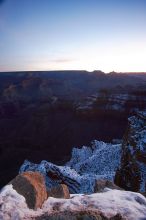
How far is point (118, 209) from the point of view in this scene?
5871 millimetres

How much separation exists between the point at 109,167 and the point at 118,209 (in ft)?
65.9

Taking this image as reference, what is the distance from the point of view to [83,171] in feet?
88.8

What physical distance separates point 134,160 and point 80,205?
9.49 metres

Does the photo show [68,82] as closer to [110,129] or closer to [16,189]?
[110,129]

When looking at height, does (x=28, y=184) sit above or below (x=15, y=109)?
above

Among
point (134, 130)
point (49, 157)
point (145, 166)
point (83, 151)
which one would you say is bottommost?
point (49, 157)

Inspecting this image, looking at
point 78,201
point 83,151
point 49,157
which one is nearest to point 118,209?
point 78,201

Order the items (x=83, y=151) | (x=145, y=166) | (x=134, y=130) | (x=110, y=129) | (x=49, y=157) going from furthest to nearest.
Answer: (x=110, y=129) < (x=49, y=157) < (x=83, y=151) < (x=134, y=130) < (x=145, y=166)

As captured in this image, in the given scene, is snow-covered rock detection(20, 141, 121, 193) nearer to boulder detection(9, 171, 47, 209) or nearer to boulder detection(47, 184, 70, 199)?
boulder detection(47, 184, 70, 199)

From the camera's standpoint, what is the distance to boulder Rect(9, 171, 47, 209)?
590 centimetres

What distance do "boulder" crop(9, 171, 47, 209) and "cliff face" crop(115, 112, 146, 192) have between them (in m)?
7.97

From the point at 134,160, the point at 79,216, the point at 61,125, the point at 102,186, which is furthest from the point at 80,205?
the point at 61,125

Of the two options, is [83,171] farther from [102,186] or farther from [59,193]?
[59,193]

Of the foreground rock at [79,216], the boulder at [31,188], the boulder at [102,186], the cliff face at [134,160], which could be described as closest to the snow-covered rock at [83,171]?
the cliff face at [134,160]
